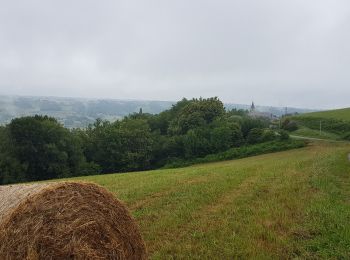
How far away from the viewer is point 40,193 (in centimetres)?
694

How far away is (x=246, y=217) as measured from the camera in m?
11.2

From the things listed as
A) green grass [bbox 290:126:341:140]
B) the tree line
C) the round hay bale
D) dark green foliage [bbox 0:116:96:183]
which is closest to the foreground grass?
the round hay bale

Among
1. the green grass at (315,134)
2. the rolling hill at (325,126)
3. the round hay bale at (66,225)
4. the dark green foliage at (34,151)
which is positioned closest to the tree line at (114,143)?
the dark green foliage at (34,151)

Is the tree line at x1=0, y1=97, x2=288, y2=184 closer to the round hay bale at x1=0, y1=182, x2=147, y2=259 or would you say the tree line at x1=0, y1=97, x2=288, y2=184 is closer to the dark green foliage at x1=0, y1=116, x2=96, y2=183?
the dark green foliage at x1=0, y1=116, x2=96, y2=183

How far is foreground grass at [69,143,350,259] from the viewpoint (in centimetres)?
880

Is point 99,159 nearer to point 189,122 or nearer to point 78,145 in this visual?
point 78,145

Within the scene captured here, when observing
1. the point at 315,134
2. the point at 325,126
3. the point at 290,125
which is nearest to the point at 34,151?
the point at 315,134

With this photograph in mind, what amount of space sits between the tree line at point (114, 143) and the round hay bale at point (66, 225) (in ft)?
170

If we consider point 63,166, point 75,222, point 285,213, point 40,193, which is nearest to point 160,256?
point 75,222

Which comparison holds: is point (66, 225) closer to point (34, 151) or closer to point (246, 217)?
point (246, 217)

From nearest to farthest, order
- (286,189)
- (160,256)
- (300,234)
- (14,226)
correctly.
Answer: (14,226) < (160,256) < (300,234) < (286,189)

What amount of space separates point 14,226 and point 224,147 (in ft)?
208

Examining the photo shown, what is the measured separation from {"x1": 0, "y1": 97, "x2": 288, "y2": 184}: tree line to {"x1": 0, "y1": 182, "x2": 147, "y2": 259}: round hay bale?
2036 inches

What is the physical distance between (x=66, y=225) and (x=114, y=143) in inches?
2650
